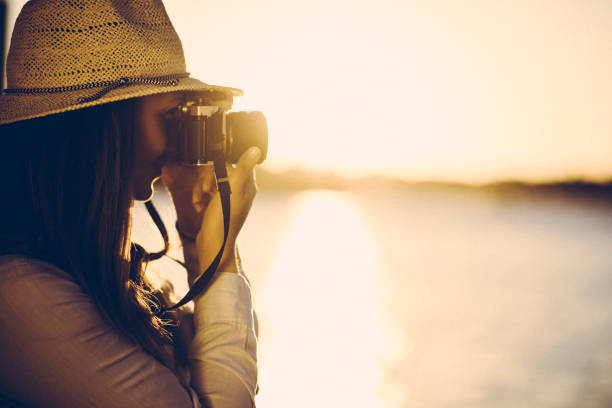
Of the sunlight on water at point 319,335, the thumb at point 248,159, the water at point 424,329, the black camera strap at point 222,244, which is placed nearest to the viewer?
the black camera strap at point 222,244

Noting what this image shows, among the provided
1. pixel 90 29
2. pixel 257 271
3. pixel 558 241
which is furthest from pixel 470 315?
pixel 558 241

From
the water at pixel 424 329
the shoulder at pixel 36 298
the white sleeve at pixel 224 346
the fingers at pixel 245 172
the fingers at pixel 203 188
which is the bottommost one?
the water at pixel 424 329

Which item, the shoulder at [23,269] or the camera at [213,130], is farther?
the camera at [213,130]

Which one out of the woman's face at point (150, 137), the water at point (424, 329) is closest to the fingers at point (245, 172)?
the woman's face at point (150, 137)

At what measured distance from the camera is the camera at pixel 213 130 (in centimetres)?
80

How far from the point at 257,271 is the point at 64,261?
5429mm

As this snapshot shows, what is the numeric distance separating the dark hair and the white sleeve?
0.06 m

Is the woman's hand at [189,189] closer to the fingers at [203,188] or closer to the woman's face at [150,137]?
the fingers at [203,188]

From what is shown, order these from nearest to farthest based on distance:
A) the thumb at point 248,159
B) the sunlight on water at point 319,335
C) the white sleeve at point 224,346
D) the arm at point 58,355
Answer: the arm at point 58,355 < the white sleeve at point 224,346 < the thumb at point 248,159 < the sunlight on water at point 319,335

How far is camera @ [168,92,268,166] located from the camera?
80 cm

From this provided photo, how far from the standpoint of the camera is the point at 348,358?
3.40m

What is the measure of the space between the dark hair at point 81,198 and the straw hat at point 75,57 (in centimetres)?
3

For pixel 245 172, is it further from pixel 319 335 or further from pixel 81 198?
pixel 319 335

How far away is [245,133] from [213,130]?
0.20ft
